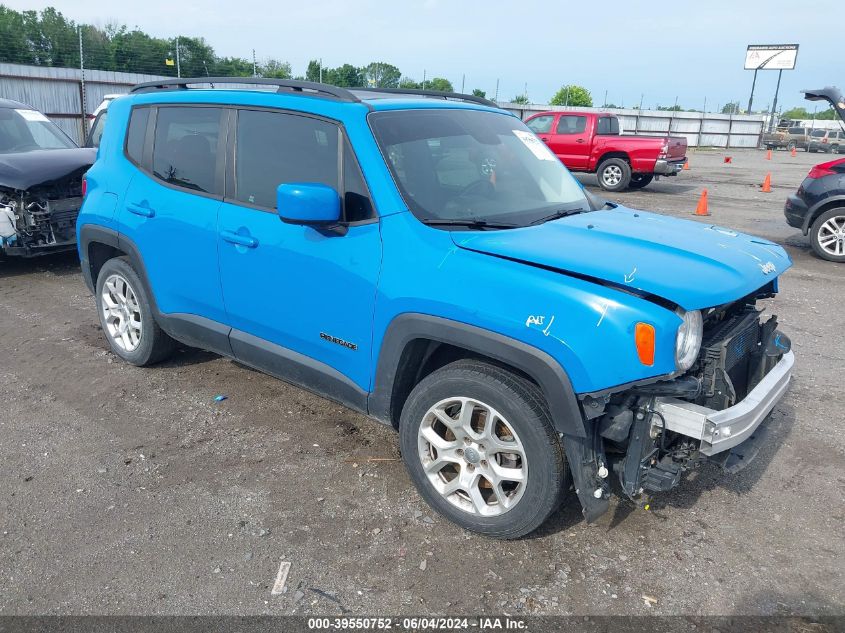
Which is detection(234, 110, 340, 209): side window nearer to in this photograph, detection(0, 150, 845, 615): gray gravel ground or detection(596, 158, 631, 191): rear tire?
detection(0, 150, 845, 615): gray gravel ground

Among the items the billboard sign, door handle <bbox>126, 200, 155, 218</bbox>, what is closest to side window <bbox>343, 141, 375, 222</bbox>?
door handle <bbox>126, 200, 155, 218</bbox>

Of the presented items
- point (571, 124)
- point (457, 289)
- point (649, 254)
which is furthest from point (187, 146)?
point (571, 124)

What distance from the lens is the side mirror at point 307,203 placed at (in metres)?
3.17

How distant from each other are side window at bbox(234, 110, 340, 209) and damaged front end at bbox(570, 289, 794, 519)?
1.81m

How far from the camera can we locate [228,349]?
419 centimetres

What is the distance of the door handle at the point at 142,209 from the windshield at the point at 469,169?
1826mm

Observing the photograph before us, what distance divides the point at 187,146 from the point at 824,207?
8738 mm

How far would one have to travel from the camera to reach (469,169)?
→ 3.62 meters

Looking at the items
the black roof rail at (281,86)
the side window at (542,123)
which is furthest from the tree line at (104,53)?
the black roof rail at (281,86)

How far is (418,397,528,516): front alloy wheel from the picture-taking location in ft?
9.86

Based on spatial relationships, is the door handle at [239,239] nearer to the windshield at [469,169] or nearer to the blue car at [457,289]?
the blue car at [457,289]

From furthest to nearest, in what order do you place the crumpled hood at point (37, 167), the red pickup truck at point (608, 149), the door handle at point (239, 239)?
the red pickup truck at point (608, 149) → the crumpled hood at point (37, 167) → the door handle at point (239, 239)

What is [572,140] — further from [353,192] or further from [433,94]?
[353,192]

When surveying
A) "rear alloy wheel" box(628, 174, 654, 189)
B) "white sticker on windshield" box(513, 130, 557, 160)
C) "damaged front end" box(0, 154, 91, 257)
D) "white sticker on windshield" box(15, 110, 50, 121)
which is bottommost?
"rear alloy wheel" box(628, 174, 654, 189)
